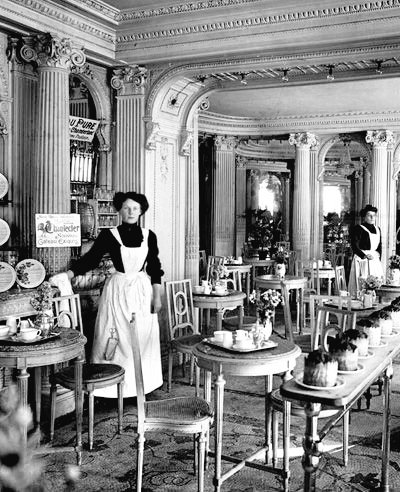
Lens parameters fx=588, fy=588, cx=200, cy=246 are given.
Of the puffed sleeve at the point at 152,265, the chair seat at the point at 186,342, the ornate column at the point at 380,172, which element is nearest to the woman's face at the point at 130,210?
the puffed sleeve at the point at 152,265

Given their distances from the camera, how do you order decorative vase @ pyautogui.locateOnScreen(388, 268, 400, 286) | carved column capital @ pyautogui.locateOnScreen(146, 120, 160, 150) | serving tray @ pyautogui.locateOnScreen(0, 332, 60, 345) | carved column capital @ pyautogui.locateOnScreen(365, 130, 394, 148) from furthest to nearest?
carved column capital @ pyautogui.locateOnScreen(365, 130, 394, 148)
decorative vase @ pyautogui.locateOnScreen(388, 268, 400, 286)
carved column capital @ pyautogui.locateOnScreen(146, 120, 160, 150)
serving tray @ pyautogui.locateOnScreen(0, 332, 60, 345)

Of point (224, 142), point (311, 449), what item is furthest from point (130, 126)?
point (224, 142)

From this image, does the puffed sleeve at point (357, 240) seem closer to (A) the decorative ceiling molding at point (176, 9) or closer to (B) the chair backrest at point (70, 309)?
(A) the decorative ceiling molding at point (176, 9)

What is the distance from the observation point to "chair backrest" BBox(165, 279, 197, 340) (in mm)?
6805

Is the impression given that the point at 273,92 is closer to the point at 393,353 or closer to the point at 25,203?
the point at 25,203

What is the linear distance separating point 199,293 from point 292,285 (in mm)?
2639

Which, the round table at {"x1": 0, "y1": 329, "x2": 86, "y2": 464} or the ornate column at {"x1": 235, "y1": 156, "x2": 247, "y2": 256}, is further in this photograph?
the ornate column at {"x1": 235, "y1": 156, "x2": 247, "y2": 256}

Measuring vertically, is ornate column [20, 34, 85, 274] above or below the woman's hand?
above

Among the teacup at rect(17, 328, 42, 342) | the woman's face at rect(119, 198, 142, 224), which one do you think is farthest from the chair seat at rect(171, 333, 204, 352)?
the teacup at rect(17, 328, 42, 342)

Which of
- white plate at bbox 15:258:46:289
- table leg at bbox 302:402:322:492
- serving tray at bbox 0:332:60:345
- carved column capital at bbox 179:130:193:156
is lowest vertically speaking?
table leg at bbox 302:402:322:492

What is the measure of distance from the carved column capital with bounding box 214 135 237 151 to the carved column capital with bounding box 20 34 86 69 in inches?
325

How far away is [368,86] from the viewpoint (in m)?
10.6

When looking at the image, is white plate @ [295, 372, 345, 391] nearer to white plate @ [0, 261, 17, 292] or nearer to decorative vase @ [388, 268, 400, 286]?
white plate @ [0, 261, 17, 292]

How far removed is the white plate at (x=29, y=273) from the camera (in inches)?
230
